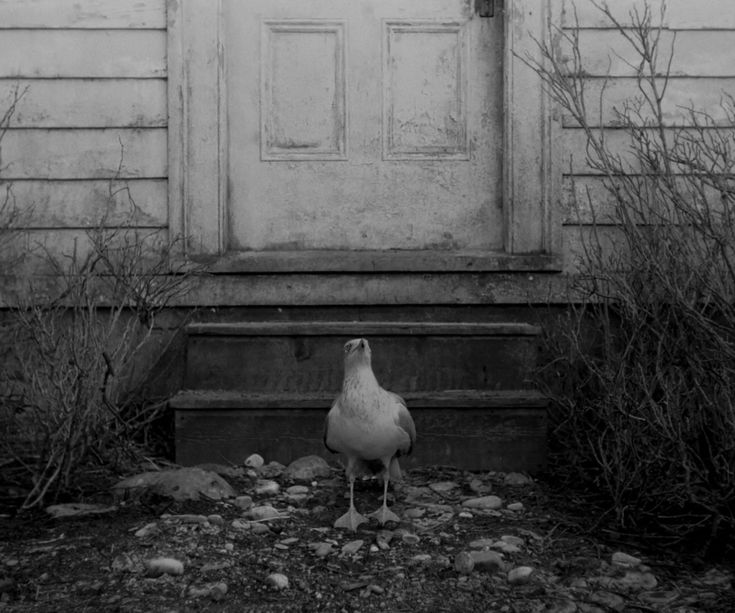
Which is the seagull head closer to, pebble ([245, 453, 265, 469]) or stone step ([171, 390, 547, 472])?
stone step ([171, 390, 547, 472])

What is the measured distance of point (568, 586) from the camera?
10.8 ft

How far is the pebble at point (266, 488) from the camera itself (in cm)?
426

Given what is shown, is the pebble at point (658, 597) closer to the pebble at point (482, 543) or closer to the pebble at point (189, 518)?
the pebble at point (482, 543)

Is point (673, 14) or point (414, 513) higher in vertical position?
point (673, 14)

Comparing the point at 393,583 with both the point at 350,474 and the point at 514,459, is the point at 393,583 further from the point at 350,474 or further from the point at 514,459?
Result: the point at 514,459

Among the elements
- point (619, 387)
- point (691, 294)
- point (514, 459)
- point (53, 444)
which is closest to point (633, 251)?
point (691, 294)

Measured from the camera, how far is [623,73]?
17.6 ft

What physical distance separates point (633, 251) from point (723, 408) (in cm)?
89

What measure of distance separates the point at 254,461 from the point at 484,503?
3.67ft

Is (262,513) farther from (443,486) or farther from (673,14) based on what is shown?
(673,14)

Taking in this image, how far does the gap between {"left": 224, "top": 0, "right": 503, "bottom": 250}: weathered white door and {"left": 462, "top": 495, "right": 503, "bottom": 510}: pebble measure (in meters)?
1.80

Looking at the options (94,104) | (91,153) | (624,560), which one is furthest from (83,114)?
(624,560)

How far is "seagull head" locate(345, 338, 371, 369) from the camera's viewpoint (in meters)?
3.94

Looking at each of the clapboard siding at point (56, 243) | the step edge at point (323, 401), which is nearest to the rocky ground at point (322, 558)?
the step edge at point (323, 401)
